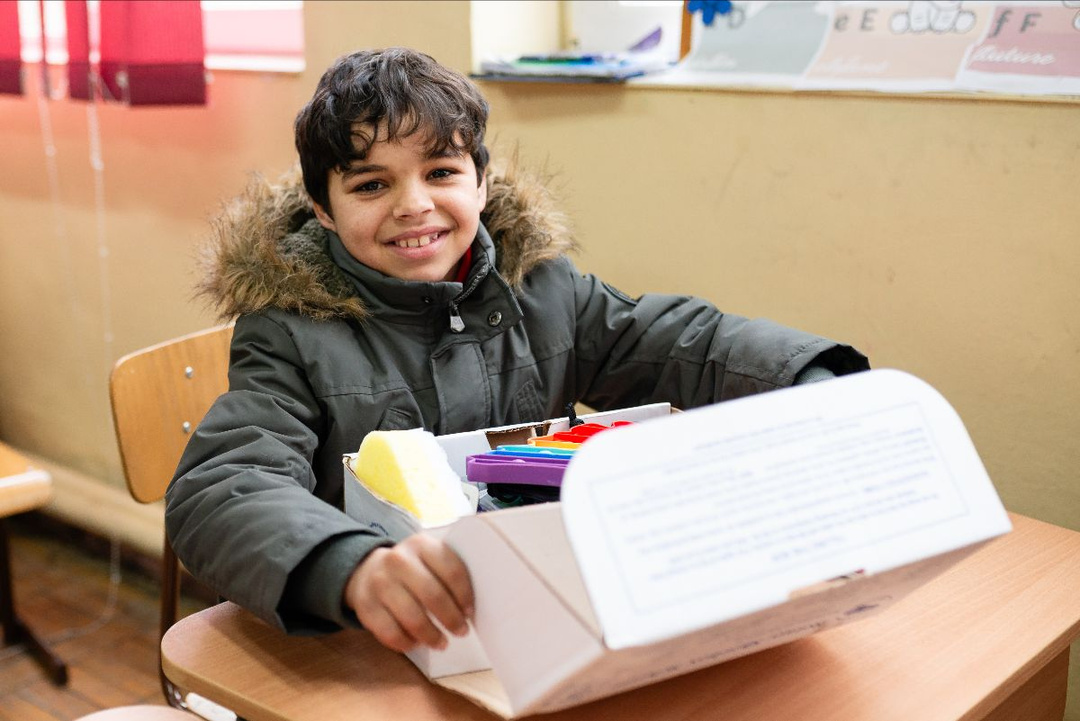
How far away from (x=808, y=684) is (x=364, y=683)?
1.01 ft

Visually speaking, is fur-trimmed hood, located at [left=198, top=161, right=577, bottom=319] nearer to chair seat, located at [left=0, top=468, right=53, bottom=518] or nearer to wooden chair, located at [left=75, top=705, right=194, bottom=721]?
wooden chair, located at [left=75, top=705, right=194, bottom=721]

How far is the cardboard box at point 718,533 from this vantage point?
1.73ft

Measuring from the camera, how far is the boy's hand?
622 millimetres

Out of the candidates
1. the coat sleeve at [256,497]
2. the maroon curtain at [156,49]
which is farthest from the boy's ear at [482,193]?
the maroon curtain at [156,49]

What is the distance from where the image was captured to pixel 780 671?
751 millimetres

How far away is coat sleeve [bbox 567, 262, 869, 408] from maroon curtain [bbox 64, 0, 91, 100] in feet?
4.34

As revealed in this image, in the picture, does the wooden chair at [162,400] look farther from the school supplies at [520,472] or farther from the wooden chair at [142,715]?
the school supplies at [520,472]

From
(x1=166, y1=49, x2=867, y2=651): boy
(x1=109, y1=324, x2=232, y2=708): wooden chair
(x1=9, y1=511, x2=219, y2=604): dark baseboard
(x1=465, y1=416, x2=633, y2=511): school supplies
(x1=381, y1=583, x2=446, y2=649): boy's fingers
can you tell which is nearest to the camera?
(x1=381, y1=583, x2=446, y2=649): boy's fingers

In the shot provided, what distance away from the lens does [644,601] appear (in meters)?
0.52

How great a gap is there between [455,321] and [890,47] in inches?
27.5

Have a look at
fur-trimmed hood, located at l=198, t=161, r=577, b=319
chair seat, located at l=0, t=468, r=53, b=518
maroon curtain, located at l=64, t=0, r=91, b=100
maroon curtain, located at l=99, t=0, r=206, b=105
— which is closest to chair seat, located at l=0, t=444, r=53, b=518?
chair seat, located at l=0, t=468, r=53, b=518

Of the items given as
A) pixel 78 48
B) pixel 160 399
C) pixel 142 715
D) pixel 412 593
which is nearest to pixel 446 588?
pixel 412 593

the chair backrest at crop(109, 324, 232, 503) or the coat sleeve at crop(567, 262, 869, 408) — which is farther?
the chair backrest at crop(109, 324, 232, 503)

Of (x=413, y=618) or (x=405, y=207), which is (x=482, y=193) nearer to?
(x=405, y=207)
